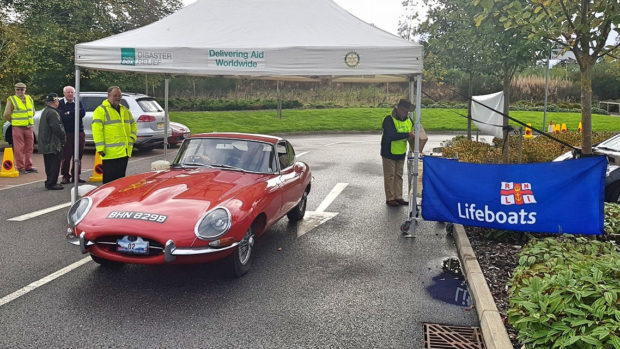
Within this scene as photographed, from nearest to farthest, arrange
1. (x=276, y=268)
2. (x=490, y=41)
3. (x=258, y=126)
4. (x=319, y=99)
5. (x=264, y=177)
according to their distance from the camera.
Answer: (x=276, y=268), (x=264, y=177), (x=490, y=41), (x=258, y=126), (x=319, y=99)

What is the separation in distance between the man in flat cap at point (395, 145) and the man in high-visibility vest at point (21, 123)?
7.74 metres

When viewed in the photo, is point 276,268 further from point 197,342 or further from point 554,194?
point 554,194

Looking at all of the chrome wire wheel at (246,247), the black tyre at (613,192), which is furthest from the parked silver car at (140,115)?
the black tyre at (613,192)

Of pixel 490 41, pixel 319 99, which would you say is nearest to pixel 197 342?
pixel 490 41

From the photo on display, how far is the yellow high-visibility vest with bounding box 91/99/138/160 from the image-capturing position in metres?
7.66

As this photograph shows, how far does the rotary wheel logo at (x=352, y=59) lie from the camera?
7.02 metres

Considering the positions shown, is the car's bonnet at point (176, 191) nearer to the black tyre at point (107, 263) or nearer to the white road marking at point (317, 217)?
the black tyre at point (107, 263)

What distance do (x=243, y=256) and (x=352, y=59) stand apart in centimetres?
317

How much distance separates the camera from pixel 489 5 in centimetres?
614

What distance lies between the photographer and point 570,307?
3.59 m

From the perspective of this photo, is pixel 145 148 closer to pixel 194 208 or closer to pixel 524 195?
pixel 194 208

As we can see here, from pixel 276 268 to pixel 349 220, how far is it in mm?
2568

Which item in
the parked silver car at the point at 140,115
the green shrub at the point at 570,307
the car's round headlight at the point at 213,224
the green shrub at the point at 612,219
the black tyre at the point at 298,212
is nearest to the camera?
the green shrub at the point at 570,307

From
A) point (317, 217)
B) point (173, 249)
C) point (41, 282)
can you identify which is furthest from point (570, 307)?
point (317, 217)
